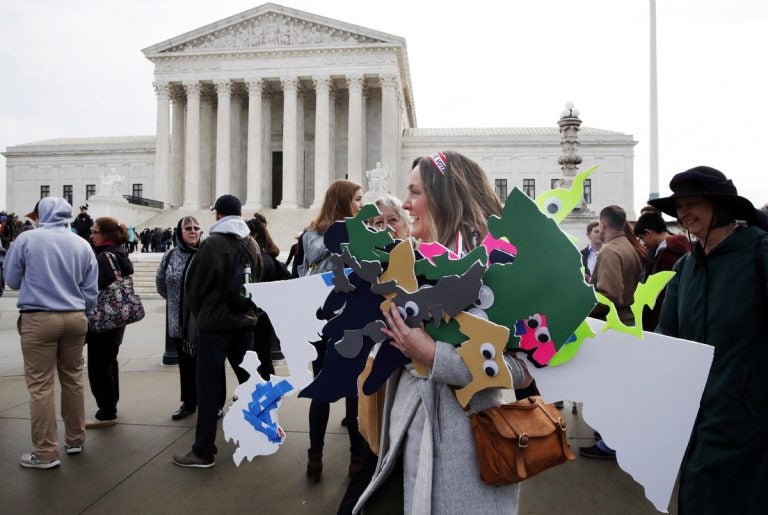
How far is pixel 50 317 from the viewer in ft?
14.0

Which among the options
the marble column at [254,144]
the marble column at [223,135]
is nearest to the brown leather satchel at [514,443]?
the marble column at [254,144]

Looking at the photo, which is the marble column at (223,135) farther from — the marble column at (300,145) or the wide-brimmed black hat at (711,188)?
the wide-brimmed black hat at (711,188)

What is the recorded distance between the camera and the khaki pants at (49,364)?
4223mm

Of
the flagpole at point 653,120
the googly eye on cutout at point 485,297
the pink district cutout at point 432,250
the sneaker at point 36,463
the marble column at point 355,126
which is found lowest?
the sneaker at point 36,463

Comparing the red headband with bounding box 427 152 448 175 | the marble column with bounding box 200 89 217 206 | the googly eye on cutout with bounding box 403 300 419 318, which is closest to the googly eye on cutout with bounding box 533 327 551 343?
the googly eye on cutout with bounding box 403 300 419 318

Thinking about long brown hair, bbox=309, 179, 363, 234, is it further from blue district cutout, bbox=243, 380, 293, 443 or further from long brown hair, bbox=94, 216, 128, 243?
long brown hair, bbox=94, 216, 128, 243

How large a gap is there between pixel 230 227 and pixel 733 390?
3648 millimetres

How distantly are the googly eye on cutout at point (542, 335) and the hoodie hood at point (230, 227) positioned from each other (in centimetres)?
334

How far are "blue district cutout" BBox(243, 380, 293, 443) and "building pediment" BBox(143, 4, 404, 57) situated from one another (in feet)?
141

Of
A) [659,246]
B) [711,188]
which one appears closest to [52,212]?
[711,188]

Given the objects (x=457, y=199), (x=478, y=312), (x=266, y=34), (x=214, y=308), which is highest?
(x=266, y=34)

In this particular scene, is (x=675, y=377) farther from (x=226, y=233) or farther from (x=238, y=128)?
(x=238, y=128)

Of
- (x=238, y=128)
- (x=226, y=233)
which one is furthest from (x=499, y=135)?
(x=226, y=233)

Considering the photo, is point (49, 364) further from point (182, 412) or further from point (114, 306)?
point (182, 412)
